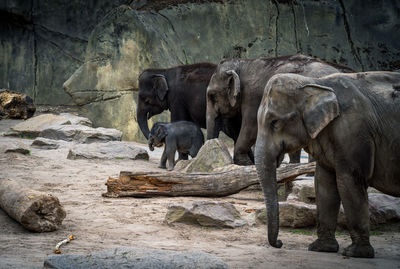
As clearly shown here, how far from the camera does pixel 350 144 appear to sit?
4.68m

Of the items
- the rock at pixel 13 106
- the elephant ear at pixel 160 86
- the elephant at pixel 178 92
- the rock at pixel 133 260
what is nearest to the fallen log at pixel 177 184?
the rock at pixel 133 260

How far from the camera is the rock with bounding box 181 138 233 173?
8.72 metres

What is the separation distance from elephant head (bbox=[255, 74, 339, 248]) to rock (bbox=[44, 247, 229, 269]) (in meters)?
1.26

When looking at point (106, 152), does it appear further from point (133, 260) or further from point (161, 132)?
point (133, 260)

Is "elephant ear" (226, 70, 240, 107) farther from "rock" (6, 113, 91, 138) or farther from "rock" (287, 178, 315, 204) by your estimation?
"rock" (6, 113, 91, 138)

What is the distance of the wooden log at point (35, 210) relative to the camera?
529 centimetres

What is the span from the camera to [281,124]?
484cm

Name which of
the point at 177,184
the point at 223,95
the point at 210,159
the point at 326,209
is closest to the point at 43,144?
the point at 223,95

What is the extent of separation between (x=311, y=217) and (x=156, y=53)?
10446 mm

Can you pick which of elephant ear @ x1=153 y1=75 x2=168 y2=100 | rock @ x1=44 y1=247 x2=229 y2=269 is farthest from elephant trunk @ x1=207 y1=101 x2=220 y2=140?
rock @ x1=44 y1=247 x2=229 y2=269

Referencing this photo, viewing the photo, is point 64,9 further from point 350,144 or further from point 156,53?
point 350,144

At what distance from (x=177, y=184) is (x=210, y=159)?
63.4 inches

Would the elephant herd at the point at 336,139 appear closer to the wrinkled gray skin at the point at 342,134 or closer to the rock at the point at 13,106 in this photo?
the wrinkled gray skin at the point at 342,134

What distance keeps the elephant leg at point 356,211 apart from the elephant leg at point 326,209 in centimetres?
29
